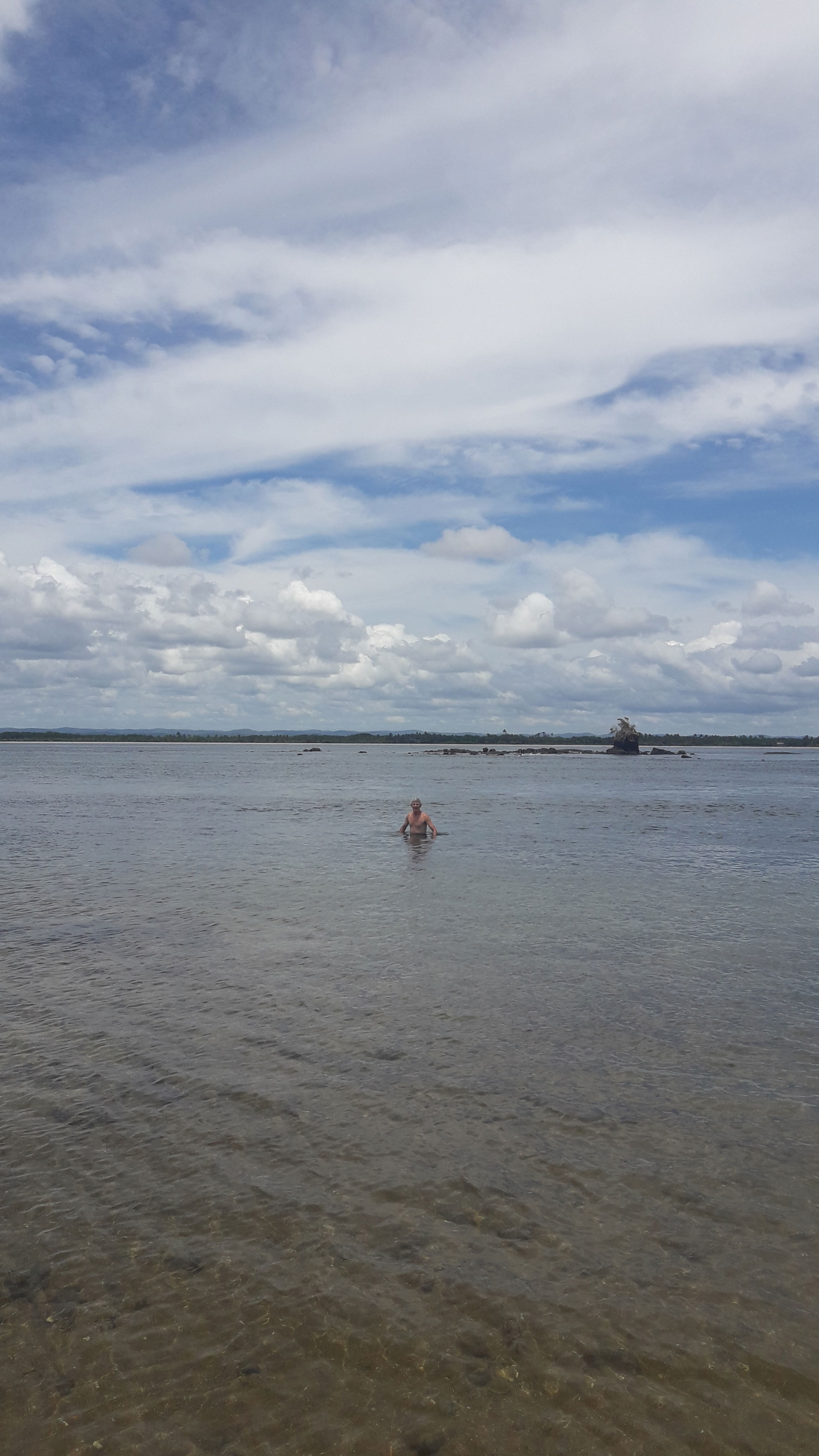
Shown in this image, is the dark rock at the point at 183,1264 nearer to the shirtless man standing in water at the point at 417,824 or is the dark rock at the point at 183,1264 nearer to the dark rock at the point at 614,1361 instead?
the dark rock at the point at 614,1361

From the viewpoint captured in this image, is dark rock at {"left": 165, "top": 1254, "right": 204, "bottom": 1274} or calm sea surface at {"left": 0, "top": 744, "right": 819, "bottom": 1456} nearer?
calm sea surface at {"left": 0, "top": 744, "right": 819, "bottom": 1456}

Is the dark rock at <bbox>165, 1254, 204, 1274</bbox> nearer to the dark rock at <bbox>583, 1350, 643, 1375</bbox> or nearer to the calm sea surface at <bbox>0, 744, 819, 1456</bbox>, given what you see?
the calm sea surface at <bbox>0, 744, 819, 1456</bbox>

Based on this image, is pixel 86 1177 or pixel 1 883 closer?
pixel 86 1177

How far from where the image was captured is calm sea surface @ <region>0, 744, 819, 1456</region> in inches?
222

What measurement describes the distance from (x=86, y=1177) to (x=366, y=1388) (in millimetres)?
3842

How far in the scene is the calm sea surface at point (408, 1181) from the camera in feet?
18.5

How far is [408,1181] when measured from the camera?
822 cm

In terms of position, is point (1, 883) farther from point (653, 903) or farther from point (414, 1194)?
point (414, 1194)

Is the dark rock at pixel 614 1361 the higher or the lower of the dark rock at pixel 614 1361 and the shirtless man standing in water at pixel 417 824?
the lower

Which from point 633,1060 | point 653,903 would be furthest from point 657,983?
point 653,903

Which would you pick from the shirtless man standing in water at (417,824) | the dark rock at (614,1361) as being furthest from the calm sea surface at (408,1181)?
the shirtless man standing in water at (417,824)

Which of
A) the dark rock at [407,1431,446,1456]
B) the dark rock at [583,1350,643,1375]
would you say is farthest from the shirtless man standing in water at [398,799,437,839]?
the dark rock at [407,1431,446,1456]

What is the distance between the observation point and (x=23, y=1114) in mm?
9469

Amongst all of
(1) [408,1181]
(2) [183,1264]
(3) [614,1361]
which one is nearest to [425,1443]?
(3) [614,1361]
